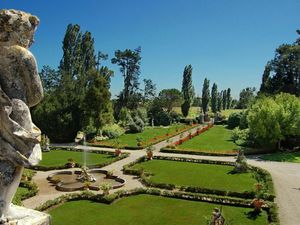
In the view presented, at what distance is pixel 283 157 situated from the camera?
33.8 metres

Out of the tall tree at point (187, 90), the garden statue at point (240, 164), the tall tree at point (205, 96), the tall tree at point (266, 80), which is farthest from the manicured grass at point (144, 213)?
the tall tree at point (205, 96)

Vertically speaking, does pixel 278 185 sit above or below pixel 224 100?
below

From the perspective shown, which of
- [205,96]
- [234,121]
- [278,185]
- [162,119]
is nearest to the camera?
[278,185]

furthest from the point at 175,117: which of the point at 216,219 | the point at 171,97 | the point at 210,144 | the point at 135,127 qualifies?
the point at 216,219

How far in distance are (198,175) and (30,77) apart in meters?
22.0

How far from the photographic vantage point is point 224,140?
46281 millimetres

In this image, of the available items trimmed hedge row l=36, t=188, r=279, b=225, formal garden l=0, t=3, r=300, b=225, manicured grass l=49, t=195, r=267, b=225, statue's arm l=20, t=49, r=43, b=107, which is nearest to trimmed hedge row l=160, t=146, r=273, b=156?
formal garden l=0, t=3, r=300, b=225

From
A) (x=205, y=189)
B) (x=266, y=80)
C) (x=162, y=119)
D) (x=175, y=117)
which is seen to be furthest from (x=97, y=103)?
(x=266, y=80)

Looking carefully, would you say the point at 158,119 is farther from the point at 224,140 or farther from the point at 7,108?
the point at 7,108

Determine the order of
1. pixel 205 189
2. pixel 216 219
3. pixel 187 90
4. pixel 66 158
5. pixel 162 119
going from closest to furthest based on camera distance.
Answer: pixel 216 219, pixel 205 189, pixel 66 158, pixel 162 119, pixel 187 90

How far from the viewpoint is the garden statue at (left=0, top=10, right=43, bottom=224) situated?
19.4 ft

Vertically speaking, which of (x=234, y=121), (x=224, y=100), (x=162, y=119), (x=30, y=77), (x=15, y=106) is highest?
(x=224, y=100)

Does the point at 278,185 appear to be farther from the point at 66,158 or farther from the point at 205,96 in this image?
the point at 205,96

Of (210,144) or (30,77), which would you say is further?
(210,144)
